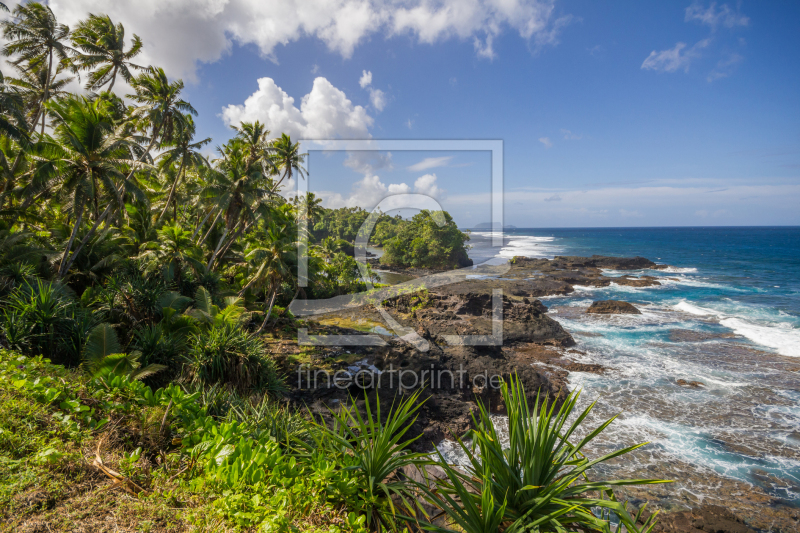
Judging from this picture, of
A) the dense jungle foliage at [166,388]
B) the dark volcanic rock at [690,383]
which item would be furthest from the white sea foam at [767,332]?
the dense jungle foliage at [166,388]

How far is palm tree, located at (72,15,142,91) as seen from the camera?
18900 millimetres

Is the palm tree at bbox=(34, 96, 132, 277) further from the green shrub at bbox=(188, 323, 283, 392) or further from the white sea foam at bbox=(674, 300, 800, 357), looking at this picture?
the white sea foam at bbox=(674, 300, 800, 357)

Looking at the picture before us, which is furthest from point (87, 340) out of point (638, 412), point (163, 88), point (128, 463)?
point (638, 412)

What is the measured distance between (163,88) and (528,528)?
2397 centimetres

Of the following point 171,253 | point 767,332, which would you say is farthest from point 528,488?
point 767,332

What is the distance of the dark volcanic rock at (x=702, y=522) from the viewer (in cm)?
767

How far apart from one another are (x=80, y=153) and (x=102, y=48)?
11.5 m

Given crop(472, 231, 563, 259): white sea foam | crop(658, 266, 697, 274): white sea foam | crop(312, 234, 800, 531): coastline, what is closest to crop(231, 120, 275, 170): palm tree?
crop(312, 234, 800, 531): coastline

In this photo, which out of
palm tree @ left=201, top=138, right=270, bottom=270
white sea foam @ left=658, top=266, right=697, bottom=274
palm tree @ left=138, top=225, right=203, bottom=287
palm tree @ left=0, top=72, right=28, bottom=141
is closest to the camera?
palm tree @ left=0, top=72, right=28, bottom=141

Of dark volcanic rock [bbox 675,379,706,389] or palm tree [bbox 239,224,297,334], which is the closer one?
dark volcanic rock [bbox 675,379,706,389]

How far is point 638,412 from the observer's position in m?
12.4

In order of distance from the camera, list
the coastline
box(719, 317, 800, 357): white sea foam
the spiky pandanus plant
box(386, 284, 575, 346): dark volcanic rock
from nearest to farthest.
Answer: the spiky pandanus plant < the coastline < box(719, 317, 800, 357): white sea foam < box(386, 284, 575, 346): dark volcanic rock

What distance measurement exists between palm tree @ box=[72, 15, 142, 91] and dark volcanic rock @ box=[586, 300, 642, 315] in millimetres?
33070

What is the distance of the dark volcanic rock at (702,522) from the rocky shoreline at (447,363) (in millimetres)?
20
